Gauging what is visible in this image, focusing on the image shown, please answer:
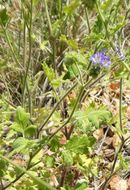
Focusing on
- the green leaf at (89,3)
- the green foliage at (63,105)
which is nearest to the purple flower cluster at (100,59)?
the green foliage at (63,105)

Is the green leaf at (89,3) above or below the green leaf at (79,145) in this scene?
above

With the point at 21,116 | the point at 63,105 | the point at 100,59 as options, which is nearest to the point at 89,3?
the point at 100,59

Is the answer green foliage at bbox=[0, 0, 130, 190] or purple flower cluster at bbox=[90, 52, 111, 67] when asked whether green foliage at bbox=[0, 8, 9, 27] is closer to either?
green foliage at bbox=[0, 0, 130, 190]

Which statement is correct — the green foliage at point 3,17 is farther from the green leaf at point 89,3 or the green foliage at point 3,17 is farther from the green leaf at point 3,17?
the green leaf at point 89,3

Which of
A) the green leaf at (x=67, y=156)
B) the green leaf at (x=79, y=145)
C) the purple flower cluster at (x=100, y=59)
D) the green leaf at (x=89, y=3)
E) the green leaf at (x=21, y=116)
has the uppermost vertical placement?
the green leaf at (x=89, y=3)

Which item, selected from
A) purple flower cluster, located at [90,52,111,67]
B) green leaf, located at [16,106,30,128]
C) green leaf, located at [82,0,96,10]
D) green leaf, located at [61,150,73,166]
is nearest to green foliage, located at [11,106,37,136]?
green leaf, located at [16,106,30,128]

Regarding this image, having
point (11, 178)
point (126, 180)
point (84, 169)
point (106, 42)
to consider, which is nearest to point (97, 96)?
point (126, 180)

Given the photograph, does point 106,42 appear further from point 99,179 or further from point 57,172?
point 99,179

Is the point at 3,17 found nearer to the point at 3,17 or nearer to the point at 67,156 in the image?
the point at 3,17
